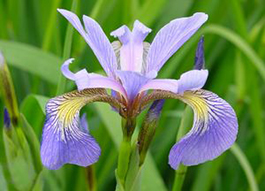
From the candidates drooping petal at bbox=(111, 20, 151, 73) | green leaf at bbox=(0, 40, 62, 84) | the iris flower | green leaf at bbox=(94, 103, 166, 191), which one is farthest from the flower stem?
green leaf at bbox=(0, 40, 62, 84)

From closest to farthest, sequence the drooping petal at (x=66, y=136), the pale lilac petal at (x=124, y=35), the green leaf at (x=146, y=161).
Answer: the drooping petal at (x=66, y=136), the pale lilac petal at (x=124, y=35), the green leaf at (x=146, y=161)

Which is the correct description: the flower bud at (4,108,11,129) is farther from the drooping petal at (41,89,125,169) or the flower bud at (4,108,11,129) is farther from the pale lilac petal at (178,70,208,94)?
the pale lilac petal at (178,70,208,94)

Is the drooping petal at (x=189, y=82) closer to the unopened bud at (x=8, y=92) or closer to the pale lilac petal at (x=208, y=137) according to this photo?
the pale lilac petal at (x=208, y=137)

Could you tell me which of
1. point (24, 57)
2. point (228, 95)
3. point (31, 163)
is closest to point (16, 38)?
point (24, 57)

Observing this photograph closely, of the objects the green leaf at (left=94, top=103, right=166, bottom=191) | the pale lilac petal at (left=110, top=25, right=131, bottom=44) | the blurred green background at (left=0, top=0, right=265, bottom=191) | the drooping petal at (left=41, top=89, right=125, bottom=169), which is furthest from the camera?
the blurred green background at (left=0, top=0, right=265, bottom=191)

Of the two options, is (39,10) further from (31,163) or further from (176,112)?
(31,163)

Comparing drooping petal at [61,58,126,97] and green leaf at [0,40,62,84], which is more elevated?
drooping petal at [61,58,126,97]

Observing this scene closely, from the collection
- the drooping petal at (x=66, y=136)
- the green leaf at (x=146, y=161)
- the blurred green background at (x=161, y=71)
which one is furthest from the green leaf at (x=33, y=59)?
the drooping petal at (x=66, y=136)
